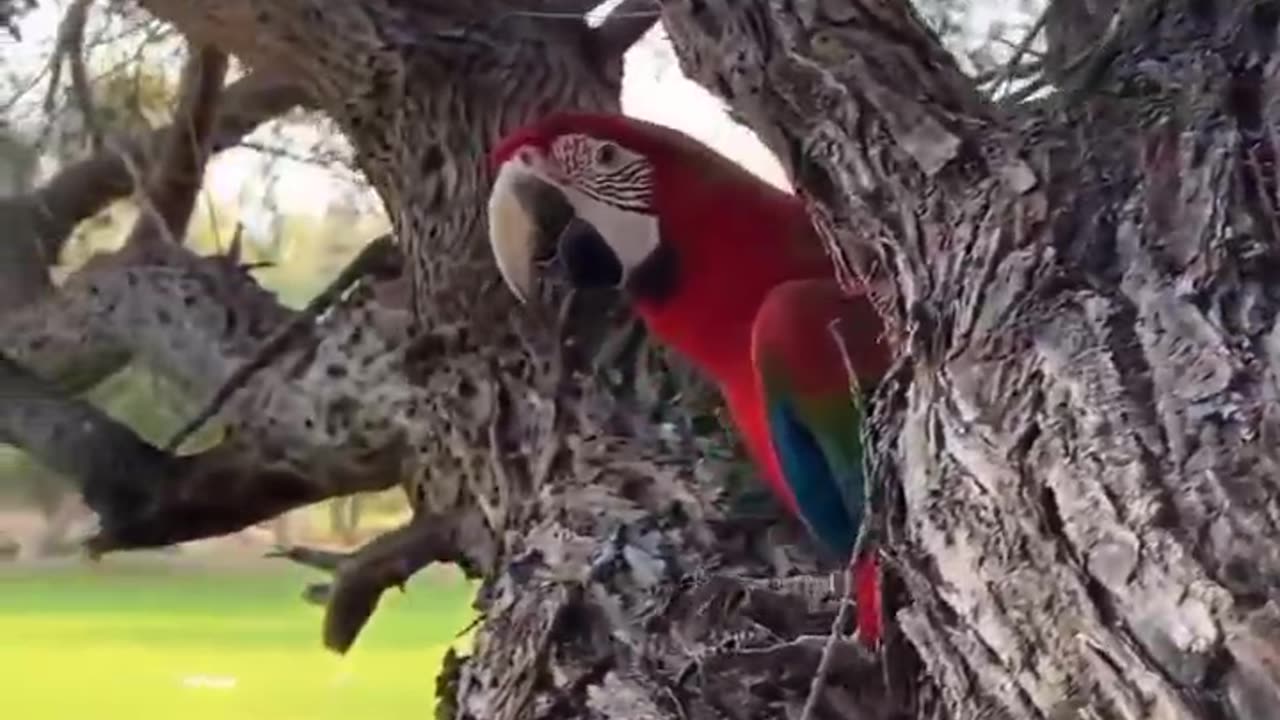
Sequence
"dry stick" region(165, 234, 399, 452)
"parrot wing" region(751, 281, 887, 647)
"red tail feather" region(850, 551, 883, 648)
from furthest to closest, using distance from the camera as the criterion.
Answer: "dry stick" region(165, 234, 399, 452), "parrot wing" region(751, 281, 887, 647), "red tail feather" region(850, 551, 883, 648)

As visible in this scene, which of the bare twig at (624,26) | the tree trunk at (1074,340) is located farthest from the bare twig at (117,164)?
the tree trunk at (1074,340)

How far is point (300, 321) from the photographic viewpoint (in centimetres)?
135

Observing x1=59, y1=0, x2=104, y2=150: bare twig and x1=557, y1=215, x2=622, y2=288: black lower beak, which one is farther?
x1=59, y1=0, x2=104, y2=150: bare twig

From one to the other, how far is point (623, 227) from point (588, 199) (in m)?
0.03

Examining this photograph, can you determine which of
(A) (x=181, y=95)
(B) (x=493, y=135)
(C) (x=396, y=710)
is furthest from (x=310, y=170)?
(C) (x=396, y=710)

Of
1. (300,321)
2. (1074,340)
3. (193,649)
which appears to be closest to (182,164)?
(300,321)

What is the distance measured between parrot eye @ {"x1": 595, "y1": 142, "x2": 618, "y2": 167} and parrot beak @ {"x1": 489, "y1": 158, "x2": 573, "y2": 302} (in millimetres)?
36

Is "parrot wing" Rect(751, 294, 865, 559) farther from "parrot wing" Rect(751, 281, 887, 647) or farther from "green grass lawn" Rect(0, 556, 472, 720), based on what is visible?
"green grass lawn" Rect(0, 556, 472, 720)

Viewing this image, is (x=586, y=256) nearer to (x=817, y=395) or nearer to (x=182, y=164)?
(x=817, y=395)

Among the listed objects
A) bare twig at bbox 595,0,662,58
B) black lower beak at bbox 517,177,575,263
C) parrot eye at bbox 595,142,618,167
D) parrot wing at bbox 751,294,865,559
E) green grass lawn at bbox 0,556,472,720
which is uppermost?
bare twig at bbox 595,0,662,58

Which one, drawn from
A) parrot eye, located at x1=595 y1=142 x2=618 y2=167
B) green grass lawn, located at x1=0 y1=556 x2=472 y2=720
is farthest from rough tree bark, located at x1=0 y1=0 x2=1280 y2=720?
green grass lawn, located at x1=0 y1=556 x2=472 y2=720

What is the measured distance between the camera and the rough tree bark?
56 cm

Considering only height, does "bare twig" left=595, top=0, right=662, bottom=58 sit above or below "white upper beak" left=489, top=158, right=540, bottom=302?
above

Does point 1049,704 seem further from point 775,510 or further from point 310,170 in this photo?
point 310,170
